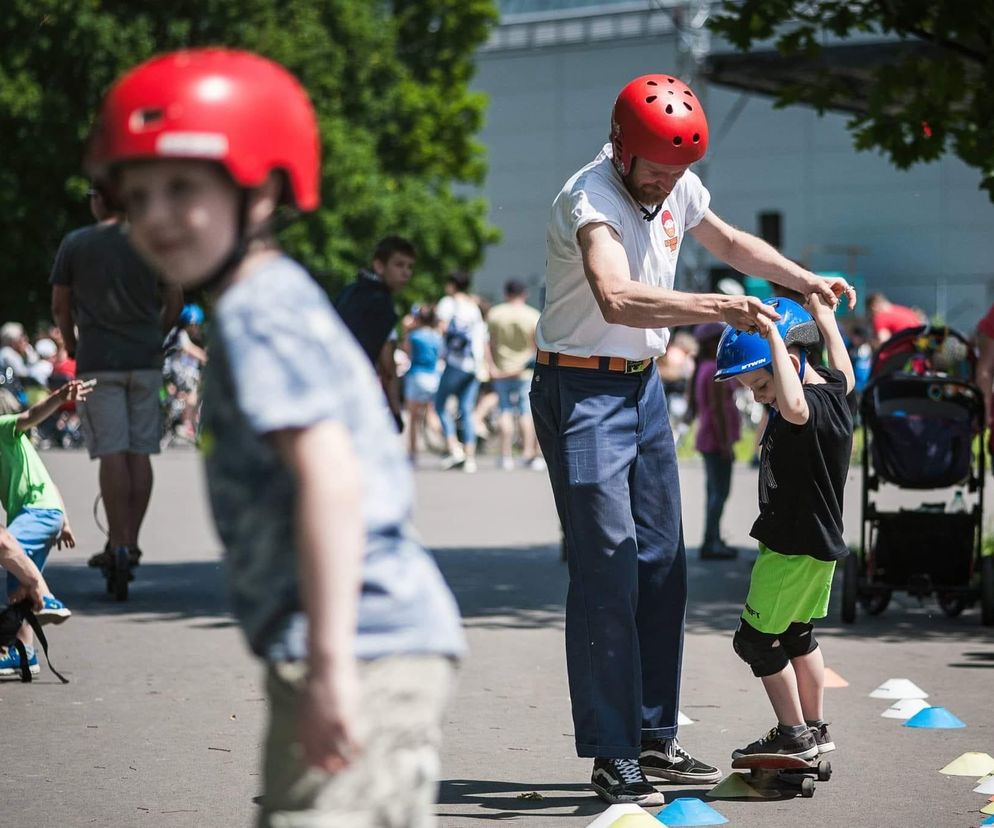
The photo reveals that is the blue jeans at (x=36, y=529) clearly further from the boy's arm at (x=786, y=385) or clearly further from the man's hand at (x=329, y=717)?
the man's hand at (x=329, y=717)

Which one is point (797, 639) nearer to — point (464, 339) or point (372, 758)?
point (372, 758)

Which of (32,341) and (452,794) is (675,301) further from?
(32,341)

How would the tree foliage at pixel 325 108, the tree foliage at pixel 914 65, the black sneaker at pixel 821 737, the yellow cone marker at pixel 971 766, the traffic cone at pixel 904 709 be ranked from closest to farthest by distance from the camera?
the black sneaker at pixel 821 737 → the yellow cone marker at pixel 971 766 → the traffic cone at pixel 904 709 → the tree foliage at pixel 914 65 → the tree foliage at pixel 325 108

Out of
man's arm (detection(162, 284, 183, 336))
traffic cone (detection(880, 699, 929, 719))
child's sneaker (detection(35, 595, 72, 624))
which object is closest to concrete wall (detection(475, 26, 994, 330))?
man's arm (detection(162, 284, 183, 336))

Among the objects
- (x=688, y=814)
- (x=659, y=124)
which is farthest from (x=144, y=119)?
(x=688, y=814)

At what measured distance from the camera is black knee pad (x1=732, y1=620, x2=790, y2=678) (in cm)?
502

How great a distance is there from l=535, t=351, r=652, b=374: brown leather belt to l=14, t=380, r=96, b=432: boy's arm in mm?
2282

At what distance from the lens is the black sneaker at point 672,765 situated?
5.08 meters

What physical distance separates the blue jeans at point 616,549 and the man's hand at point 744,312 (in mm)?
597

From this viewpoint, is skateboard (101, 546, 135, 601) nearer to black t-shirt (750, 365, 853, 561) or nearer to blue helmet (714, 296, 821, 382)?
black t-shirt (750, 365, 853, 561)

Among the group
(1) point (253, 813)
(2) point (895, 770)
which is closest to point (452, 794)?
(1) point (253, 813)

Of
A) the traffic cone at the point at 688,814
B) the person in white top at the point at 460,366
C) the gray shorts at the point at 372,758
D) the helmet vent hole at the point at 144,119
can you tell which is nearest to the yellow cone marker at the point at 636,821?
the traffic cone at the point at 688,814

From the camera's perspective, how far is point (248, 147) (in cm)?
251

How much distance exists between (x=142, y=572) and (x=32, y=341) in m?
24.9
